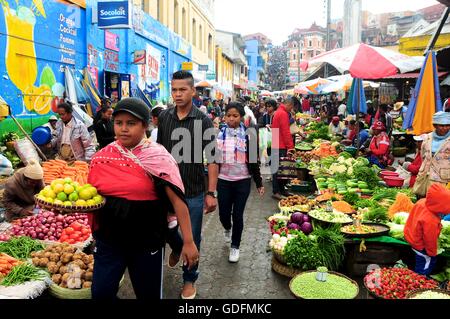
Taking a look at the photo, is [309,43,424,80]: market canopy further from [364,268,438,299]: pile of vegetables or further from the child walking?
[364,268,438,299]: pile of vegetables

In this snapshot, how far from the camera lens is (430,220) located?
4.01 metres

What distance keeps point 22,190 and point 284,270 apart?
11.8 feet

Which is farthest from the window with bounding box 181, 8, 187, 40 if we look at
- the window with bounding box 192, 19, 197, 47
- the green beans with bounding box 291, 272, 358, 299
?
the green beans with bounding box 291, 272, 358, 299

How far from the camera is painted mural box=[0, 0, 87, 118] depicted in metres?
8.84

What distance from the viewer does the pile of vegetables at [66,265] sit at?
12.7ft

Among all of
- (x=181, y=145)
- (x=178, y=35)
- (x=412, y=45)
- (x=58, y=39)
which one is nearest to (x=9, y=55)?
(x=58, y=39)

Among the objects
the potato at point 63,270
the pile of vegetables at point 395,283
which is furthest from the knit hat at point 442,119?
the potato at point 63,270

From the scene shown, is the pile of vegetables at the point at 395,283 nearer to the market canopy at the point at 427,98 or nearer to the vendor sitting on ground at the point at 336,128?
the market canopy at the point at 427,98

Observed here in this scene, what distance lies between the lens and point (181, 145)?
12.9 ft

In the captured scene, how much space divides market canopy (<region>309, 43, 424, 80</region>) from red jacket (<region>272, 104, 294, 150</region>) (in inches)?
57.7

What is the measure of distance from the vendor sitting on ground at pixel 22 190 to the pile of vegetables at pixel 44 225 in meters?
0.33

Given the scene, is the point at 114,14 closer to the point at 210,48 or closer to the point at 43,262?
the point at 43,262

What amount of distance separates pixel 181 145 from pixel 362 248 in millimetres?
2515

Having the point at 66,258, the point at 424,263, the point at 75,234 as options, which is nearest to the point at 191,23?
the point at 75,234
